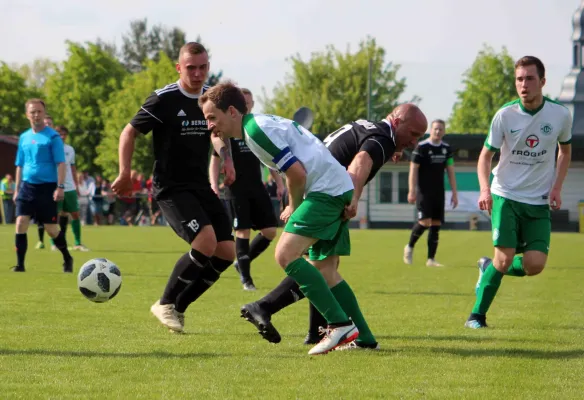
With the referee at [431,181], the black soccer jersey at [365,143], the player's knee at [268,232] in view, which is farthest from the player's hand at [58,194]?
the black soccer jersey at [365,143]

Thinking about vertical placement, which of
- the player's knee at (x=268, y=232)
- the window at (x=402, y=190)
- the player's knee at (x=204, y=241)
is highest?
the player's knee at (x=204, y=241)

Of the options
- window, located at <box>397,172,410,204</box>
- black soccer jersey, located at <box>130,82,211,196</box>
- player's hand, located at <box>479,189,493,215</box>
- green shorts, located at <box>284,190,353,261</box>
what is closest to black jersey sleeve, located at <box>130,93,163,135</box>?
black soccer jersey, located at <box>130,82,211,196</box>

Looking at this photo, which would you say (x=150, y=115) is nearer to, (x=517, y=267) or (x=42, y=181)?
(x=517, y=267)

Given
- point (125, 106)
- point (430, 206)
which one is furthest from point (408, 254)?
point (125, 106)

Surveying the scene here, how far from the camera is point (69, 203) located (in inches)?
681

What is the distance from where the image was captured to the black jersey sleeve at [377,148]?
6.62 meters

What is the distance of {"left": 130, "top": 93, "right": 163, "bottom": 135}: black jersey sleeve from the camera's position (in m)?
7.70

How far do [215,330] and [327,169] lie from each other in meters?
2.09

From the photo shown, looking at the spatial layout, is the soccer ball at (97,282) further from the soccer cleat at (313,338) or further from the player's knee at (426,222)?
the player's knee at (426,222)

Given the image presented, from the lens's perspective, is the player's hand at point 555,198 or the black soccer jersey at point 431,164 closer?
the player's hand at point 555,198

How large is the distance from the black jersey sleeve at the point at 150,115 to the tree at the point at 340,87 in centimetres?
5903

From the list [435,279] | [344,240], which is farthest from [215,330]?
[435,279]

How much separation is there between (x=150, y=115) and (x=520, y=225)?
3.07m

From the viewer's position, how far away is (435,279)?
13742 millimetres
